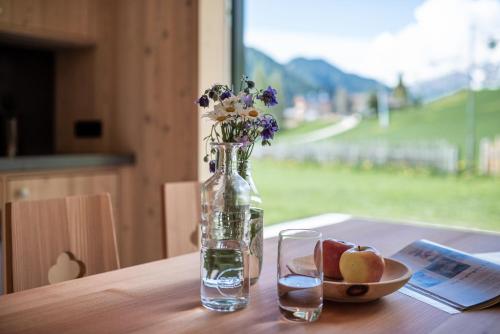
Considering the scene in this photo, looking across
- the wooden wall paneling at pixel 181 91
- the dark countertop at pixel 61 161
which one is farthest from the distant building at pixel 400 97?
the dark countertop at pixel 61 161

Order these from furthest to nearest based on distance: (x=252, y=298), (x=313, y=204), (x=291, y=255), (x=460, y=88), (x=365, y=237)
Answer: (x=313, y=204) → (x=460, y=88) → (x=365, y=237) → (x=252, y=298) → (x=291, y=255)

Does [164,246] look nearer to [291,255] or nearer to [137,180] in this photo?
[291,255]

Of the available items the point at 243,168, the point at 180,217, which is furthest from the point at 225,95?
the point at 180,217

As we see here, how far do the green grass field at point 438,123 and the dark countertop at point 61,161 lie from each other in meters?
1.62

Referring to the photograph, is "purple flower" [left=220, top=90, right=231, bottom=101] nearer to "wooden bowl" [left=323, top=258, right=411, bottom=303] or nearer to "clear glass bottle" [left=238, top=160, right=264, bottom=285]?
"clear glass bottle" [left=238, top=160, right=264, bottom=285]

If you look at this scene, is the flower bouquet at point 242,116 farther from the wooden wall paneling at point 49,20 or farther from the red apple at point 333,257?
the wooden wall paneling at point 49,20

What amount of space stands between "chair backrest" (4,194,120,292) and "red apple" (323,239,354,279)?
663mm

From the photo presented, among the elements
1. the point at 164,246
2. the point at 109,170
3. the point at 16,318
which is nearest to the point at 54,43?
the point at 109,170

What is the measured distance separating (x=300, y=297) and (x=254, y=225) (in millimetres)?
261

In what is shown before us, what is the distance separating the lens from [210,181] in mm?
1139

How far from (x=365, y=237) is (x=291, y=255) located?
81 centimetres

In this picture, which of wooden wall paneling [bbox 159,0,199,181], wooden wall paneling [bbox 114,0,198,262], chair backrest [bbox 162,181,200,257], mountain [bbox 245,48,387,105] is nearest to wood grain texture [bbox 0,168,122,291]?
wooden wall paneling [bbox 114,0,198,262]

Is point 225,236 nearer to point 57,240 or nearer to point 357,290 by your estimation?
point 357,290

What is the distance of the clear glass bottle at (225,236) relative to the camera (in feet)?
3.43
